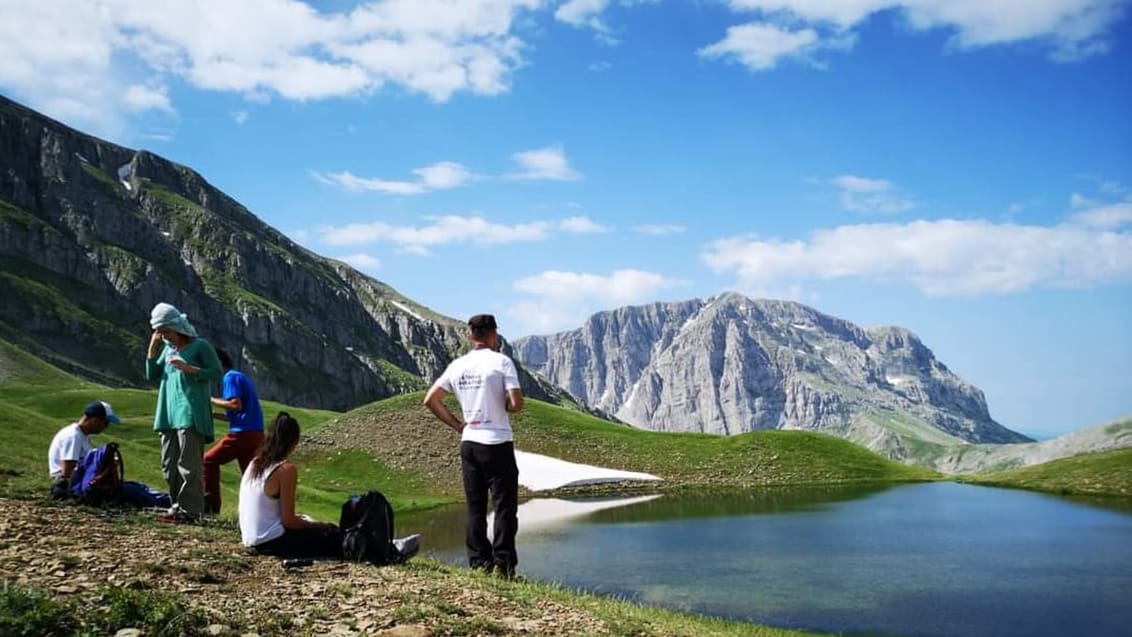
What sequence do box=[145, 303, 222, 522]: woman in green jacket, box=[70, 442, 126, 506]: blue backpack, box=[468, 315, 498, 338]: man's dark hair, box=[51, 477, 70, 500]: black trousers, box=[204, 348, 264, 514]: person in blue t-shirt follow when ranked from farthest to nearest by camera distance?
1. box=[204, 348, 264, 514]: person in blue t-shirt
2. box=[51, 477, 70, 500]: black trousers
3. box=[70, 442, 126, 506]: blue backpack
4. box=[145, 303, 222, 522]: woman in green jacket
5. box=[468, 315, 498, 338]: man's dark hair

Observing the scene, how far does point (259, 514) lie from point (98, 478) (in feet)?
16.4

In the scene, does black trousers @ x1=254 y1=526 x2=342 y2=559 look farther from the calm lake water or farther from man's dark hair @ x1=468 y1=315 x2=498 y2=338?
the calm lake water

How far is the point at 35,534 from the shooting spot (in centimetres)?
1118

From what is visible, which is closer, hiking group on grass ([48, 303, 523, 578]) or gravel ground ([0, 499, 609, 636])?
gravel ground ([0, 499, 609, 636])

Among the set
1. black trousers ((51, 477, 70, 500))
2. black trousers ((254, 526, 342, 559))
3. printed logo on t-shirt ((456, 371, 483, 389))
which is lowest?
black trousers ((254, 526, 342, 559))

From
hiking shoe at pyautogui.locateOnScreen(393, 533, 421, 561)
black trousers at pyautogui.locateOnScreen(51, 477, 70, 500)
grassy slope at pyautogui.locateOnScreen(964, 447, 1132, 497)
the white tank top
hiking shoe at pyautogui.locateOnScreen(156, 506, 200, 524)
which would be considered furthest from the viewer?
grassy slope at pyautogui.locateOnScreen(964, 447, 1132, 497)

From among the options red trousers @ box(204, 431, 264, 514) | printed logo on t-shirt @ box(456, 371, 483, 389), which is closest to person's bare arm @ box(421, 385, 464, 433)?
printed logo on t-shirt @ box(456, 371, 483, 389)

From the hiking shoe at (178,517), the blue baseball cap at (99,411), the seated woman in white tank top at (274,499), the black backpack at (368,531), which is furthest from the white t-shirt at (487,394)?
the blue baseball cap at (99,411)

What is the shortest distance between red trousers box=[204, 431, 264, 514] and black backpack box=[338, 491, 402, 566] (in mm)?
3333

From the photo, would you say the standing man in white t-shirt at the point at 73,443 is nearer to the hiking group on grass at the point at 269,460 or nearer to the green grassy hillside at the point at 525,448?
the hiking group on grass at the point at 269,460

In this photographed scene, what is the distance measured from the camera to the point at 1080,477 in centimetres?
5116

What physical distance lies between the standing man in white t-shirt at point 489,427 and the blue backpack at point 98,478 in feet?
21.9

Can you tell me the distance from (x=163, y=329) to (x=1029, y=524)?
35.0m

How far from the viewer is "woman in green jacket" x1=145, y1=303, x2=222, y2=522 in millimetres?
14555
